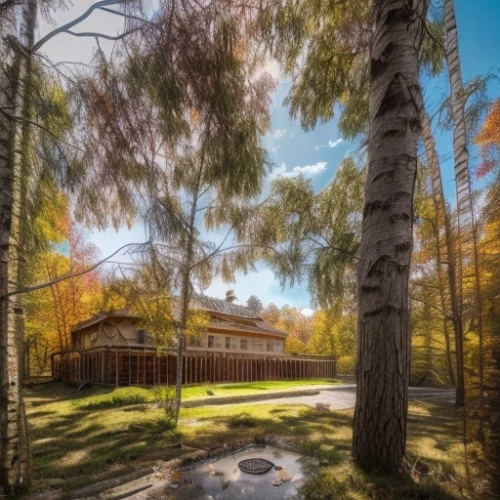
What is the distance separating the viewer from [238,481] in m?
3.39

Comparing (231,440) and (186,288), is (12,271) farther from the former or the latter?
(231,440)

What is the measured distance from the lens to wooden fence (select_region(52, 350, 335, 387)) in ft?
40.3

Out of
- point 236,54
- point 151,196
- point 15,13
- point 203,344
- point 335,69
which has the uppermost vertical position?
point 335,69

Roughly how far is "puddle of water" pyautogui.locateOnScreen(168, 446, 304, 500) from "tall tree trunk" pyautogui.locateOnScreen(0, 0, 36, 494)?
1727mm

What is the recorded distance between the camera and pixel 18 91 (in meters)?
3.78

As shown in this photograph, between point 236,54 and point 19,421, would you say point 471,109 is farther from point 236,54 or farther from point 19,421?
point 19,421

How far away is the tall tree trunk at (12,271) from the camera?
3.26 m

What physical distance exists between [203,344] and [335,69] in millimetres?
16546

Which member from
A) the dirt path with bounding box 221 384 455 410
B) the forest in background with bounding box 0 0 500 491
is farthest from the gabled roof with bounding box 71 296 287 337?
the forest in background with bounding box 0 0 500 491

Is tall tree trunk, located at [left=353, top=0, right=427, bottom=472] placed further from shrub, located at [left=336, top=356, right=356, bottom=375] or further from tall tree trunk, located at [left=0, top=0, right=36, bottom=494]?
shrub, located at [left=336, top=356, right=356, bottom=375]

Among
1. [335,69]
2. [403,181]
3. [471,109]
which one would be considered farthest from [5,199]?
[471,109]

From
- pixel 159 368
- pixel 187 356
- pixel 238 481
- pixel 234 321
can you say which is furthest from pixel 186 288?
pixel 234 321

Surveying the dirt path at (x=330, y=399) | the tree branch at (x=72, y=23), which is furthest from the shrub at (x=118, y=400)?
the tree branch at (x=72, y=23)

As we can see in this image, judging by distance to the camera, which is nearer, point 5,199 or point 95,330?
point 5,199
